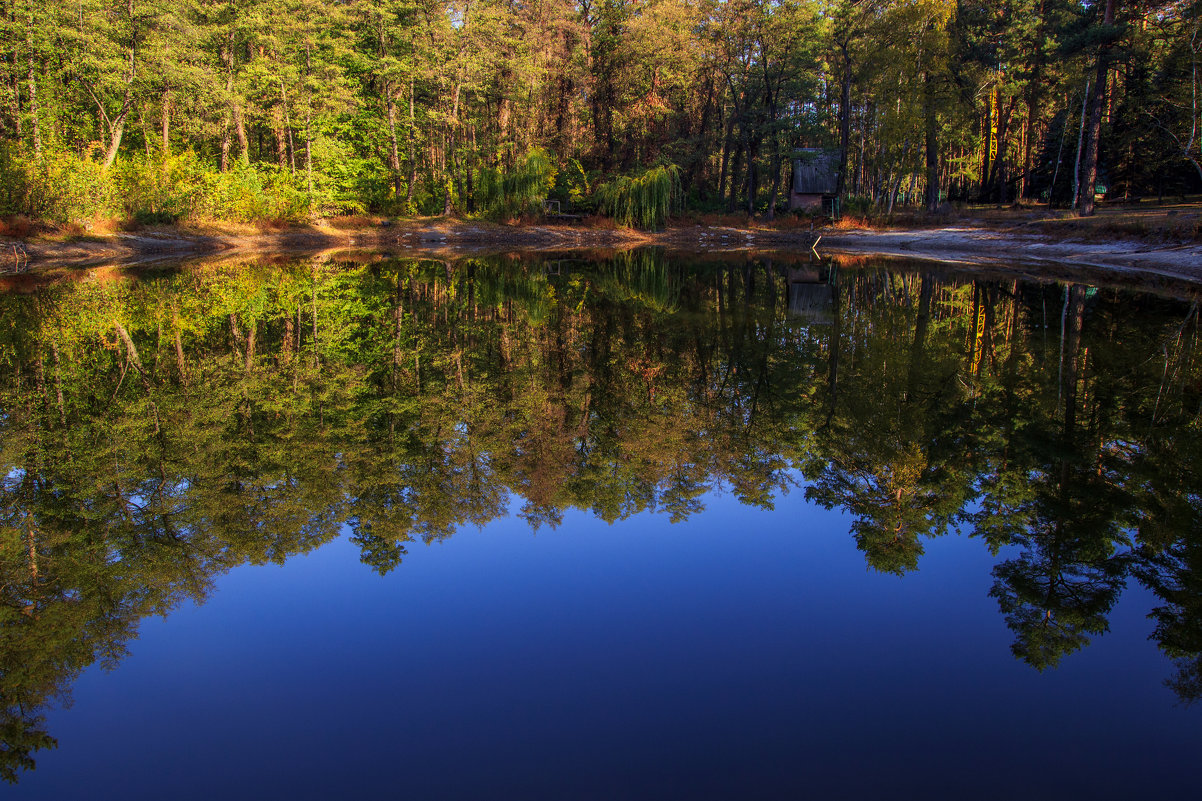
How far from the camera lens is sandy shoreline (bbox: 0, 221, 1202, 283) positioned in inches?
933

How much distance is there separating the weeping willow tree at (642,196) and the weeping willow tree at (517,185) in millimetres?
3802

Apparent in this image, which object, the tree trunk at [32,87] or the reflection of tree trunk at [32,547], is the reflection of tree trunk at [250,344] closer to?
the reflection of tree trunk at [32,547]

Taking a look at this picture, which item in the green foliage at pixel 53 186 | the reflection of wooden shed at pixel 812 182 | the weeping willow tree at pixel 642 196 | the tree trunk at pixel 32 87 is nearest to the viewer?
the green foliage at pixel 53 186

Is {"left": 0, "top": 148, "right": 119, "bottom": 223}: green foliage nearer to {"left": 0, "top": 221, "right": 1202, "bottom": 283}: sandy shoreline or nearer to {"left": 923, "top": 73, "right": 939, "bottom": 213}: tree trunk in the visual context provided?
{"left": 0, "top": 221, "right": 1202, "bottom": 283}: sandy shoreline

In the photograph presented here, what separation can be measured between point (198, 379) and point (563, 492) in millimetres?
6368

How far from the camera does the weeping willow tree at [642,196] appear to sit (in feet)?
138

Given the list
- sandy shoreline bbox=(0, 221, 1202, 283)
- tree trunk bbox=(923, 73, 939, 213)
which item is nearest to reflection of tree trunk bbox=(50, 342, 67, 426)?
sandy shoreline bbox=(0, 221, 1202, 283)

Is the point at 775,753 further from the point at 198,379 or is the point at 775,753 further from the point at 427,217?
the point at 427,217

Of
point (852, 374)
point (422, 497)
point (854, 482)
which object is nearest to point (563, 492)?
point (422, 497)

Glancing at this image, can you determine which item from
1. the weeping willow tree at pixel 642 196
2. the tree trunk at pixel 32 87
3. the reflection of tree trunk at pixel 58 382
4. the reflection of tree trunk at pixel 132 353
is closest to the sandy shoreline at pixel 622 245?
the weeping willow tree at pixel 642 196

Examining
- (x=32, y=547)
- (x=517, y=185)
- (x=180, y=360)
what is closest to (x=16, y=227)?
(x=180, y=360)

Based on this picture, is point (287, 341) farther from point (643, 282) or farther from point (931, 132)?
point (931, 132)

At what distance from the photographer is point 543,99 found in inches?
1893

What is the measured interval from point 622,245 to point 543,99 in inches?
535
